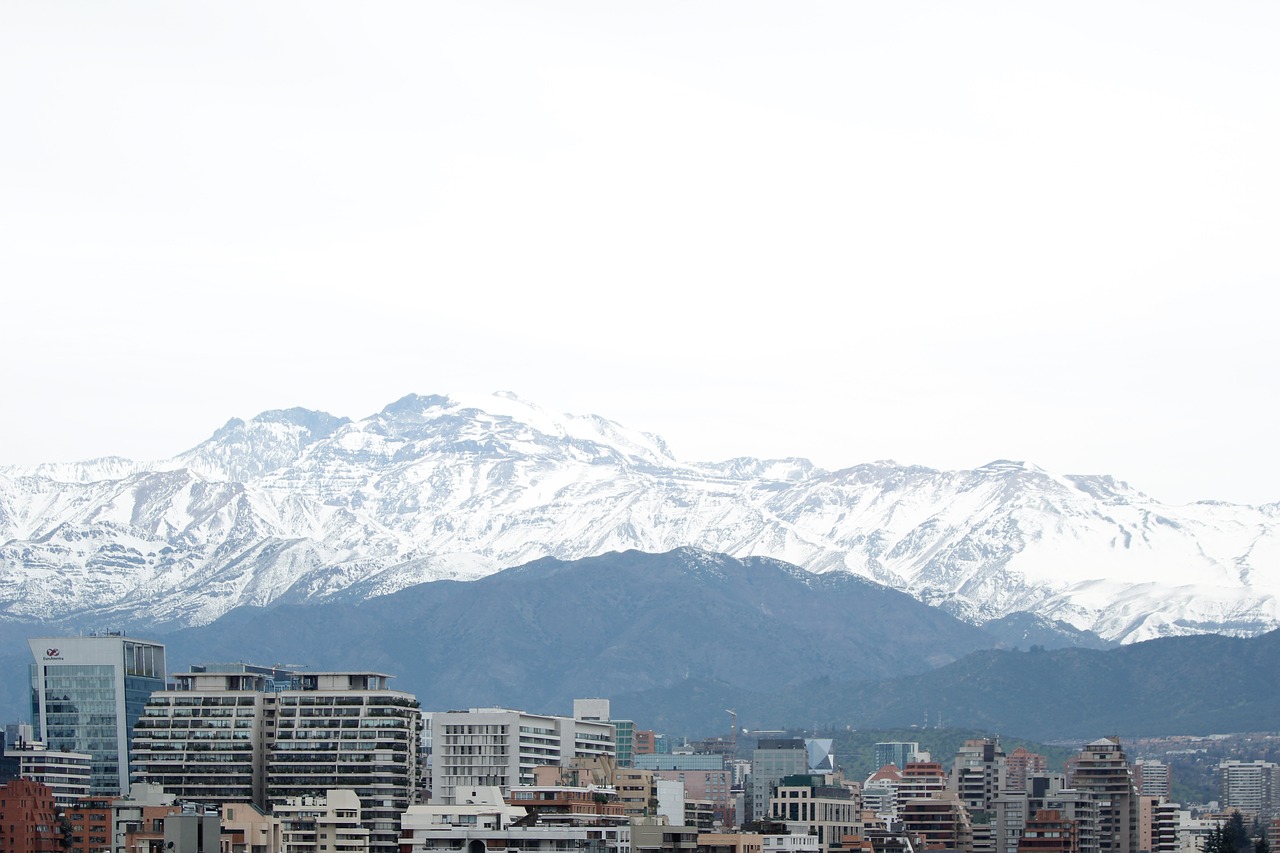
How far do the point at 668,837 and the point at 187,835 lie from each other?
74.7 metres

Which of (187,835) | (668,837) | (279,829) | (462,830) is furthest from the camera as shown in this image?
(279,829)

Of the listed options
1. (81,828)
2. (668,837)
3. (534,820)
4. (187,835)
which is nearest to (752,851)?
(668,837)

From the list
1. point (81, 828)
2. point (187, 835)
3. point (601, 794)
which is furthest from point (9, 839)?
point (187, 835)

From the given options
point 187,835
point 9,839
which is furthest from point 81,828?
point 187,835

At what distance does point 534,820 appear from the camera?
16162 centimetres

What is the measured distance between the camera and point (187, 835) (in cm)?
10412

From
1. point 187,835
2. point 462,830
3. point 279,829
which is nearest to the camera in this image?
point 187,835

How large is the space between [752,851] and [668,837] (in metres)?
10.2

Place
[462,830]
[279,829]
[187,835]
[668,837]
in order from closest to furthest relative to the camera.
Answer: [187,835], [462,830], [668,837], [279,829]

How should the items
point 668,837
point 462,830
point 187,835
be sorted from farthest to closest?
point 668,837 → point 462,830 → point 187,835

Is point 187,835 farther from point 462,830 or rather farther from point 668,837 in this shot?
point 668,837

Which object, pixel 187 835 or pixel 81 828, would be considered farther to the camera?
pixel 81 828

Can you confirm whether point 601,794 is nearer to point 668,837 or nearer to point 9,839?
point 668,837

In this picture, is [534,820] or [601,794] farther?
[601,794]
